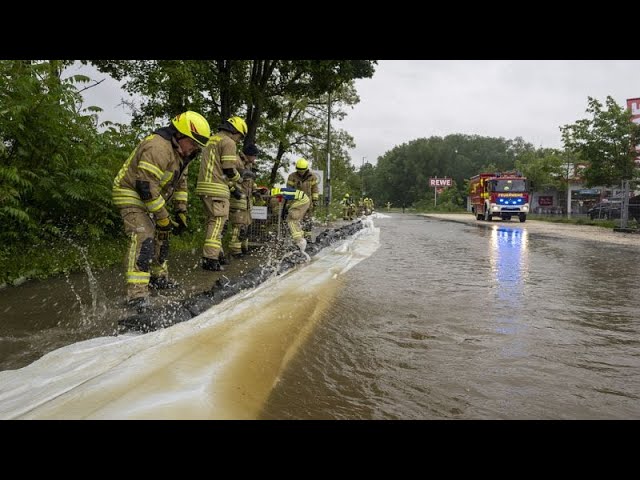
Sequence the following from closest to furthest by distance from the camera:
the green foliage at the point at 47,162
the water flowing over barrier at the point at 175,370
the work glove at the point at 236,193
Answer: the water flowing over barrier at the point at 175,370 → the green foliage at the point at 47,162 → the work glove at the point at 236,193

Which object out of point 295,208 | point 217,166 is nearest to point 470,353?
point 217,166

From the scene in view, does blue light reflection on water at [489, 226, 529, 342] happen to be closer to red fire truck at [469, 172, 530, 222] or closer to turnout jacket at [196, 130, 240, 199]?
turnout jacket at [196, 130, 240, 199]

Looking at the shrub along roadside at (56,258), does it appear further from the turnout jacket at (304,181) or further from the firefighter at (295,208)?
the turnout jacket at (304,181)

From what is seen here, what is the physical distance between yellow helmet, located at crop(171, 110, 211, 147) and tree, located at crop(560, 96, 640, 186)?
25.0m

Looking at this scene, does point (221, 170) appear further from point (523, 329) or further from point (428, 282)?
point (523, 329)

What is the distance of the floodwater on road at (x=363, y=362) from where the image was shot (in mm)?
Answer: 2264

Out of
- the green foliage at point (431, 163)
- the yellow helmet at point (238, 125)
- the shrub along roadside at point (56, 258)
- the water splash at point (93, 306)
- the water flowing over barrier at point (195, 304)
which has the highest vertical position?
the green foliage at point (431, 163)

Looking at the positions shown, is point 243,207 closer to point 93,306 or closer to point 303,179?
point 303,179

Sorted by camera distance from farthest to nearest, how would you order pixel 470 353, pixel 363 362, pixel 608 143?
1. pixel 608 143
2. pixel 470 353
3. pixel 363 362

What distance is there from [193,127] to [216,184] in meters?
2.14

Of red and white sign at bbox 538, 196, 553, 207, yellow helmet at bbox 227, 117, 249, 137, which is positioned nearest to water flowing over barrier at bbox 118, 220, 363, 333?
yellow helmet at bbox 227, 117, 249, 137

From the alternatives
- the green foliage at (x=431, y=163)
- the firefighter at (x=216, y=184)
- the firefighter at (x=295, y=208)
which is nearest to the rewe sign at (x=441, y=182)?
the green foliage at (x=431, y=163)

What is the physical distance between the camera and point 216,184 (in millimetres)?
6812
